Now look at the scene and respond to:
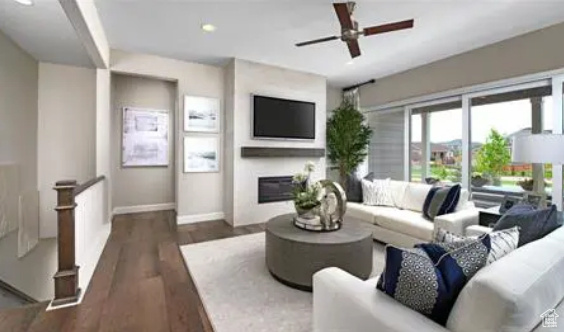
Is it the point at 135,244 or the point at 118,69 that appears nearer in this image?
A: the point at 135,244

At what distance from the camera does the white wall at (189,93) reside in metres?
4.34

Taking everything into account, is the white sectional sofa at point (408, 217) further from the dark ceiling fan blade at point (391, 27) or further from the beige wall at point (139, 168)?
the beige wall at point (139, 168)

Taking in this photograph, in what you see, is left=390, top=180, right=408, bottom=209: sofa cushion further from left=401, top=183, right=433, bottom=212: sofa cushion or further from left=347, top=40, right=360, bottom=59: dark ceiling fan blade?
left=347, top=40, right=360, bottom=59: dark ceiling fan blade

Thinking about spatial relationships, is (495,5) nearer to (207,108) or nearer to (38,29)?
(207,108)

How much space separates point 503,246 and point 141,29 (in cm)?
412

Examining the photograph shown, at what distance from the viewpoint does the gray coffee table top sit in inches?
94.7

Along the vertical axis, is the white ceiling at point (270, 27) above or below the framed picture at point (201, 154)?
above

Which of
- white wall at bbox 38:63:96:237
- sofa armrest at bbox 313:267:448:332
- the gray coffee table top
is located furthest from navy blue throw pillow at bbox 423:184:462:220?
white wall at bbox 38:63:96:237

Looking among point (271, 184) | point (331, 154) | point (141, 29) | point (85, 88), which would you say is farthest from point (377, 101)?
point (85, 88)

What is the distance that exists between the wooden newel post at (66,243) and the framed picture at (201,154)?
2.32m

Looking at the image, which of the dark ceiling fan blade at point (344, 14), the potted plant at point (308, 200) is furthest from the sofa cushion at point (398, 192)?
the dark ceiling fan blade at point (344, 14)

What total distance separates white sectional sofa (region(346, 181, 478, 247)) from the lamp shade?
840mm

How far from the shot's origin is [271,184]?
4.94 meters

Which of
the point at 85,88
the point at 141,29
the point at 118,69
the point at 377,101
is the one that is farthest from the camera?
the point at 377,101
